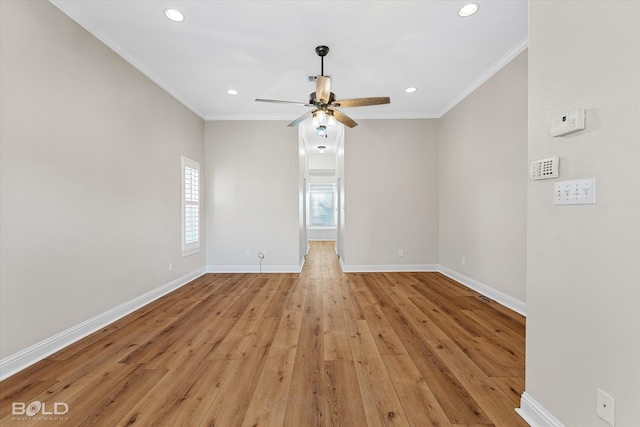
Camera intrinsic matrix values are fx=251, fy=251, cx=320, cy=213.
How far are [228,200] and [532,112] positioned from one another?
447 cm

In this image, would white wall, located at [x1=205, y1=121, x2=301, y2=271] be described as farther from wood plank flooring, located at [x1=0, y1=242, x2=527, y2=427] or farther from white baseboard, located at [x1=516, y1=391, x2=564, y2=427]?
white baseboard, located at [x1=516, y1=391, x2=564, y2=427]

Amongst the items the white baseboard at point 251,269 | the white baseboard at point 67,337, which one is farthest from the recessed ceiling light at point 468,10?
the white baseboard at point 67,337

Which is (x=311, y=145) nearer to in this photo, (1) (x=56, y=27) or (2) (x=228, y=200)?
(2) (x=228, y=200)

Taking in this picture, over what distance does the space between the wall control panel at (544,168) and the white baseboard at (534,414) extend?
1.19 m

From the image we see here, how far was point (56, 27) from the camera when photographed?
6.86ft

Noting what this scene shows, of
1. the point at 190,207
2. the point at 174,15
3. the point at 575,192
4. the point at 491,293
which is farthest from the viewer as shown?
the point at 190,207

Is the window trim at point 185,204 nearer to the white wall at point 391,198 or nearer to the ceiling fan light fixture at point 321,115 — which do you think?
the ceiling fan light fixture at point 321,115

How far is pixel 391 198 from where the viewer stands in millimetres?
4754

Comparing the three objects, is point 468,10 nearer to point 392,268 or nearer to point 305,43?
point 305,43

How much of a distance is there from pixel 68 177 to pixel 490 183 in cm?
457

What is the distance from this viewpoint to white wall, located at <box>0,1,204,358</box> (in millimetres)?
1794

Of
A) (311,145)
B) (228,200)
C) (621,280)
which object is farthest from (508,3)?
(311,145)

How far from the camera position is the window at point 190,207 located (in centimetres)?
403

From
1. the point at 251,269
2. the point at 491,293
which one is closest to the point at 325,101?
the point at 491,293
